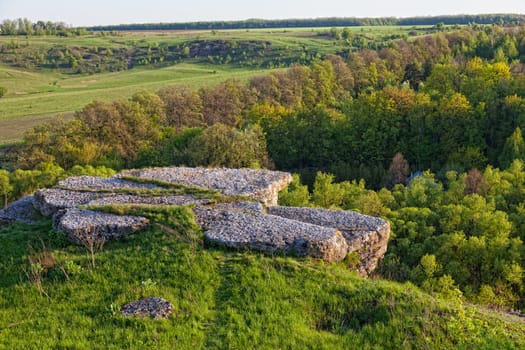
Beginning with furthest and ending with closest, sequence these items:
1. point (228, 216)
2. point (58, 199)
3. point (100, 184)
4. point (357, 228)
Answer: point (100, 184), point (58, 199), point (357, 228), point (228, 216)

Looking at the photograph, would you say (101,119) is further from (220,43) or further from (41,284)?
(220,43)

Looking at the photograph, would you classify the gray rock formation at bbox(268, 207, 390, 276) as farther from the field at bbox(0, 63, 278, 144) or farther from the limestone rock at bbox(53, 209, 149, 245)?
the field at bbox(0, 63, 278, 144)

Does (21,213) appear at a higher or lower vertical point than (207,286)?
lower

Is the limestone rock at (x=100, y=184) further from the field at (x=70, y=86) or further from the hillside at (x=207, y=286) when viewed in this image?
the field at (x=70, y=86)

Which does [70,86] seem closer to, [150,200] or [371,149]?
[371,149]

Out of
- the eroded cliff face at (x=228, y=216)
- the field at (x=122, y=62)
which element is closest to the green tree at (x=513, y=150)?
the eroded cliff face at (x=228, y=216)

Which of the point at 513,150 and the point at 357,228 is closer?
the point at 357,228

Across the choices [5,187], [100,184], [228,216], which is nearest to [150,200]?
[100,184]

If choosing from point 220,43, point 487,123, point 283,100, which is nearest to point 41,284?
point 487,123
